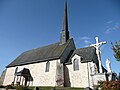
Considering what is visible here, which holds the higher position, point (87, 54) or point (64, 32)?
point (64, 32)

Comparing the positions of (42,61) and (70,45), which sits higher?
(70,45)

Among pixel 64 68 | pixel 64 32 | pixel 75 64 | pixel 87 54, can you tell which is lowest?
pixel 64 68

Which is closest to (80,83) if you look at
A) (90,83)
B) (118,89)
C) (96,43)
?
(90,83)

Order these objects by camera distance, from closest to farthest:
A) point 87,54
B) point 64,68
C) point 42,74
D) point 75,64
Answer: point 75,64 < point 87,54 < point 64,68 < point 42,74

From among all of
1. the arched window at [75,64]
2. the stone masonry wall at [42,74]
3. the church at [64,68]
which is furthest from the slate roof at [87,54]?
the stone masonry wall at [42,74]

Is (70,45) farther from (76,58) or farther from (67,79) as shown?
(67,79)

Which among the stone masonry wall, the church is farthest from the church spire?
the stone masonry wall

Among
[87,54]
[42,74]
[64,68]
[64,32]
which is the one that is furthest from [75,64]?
[64,32]

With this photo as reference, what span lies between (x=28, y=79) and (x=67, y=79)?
868 cm

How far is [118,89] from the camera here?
11062 mm

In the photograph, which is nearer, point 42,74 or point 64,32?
point 42,74

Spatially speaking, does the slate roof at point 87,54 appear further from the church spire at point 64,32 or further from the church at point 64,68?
the church spire at point 64,32

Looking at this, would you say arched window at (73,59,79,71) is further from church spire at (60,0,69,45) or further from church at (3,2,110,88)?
church spire at (60,0,69,45)

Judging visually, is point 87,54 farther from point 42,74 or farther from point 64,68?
point 42,74
